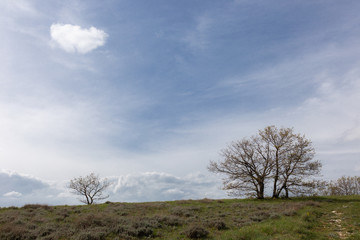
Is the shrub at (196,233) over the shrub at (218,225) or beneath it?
over

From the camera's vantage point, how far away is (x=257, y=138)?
39781 mm

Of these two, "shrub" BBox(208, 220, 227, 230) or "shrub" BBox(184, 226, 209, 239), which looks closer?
"shrub" BBox(184, 226, 209, 239)

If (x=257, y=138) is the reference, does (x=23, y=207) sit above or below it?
below

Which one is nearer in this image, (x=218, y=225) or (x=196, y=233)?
(x=196, y=233)

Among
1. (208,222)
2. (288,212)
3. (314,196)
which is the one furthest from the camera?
(314,196)

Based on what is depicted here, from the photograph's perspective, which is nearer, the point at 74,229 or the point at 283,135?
the point at 74,229

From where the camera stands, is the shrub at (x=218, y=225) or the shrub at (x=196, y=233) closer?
the shrub at (x=196, y=233)

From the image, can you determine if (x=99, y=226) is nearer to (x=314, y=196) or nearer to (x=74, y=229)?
(x=74, y=229)

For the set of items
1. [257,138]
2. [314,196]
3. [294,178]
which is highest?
[257,138]

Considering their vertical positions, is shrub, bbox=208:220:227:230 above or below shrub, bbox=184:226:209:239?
below

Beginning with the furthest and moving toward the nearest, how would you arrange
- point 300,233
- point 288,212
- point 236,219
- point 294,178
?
point 294,178 → point 288,212 → point 236,219 → point 300,233

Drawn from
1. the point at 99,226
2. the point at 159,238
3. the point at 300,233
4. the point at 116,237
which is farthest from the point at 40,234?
the point at 300,233

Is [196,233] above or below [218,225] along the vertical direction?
above

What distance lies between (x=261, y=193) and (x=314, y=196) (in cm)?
971
